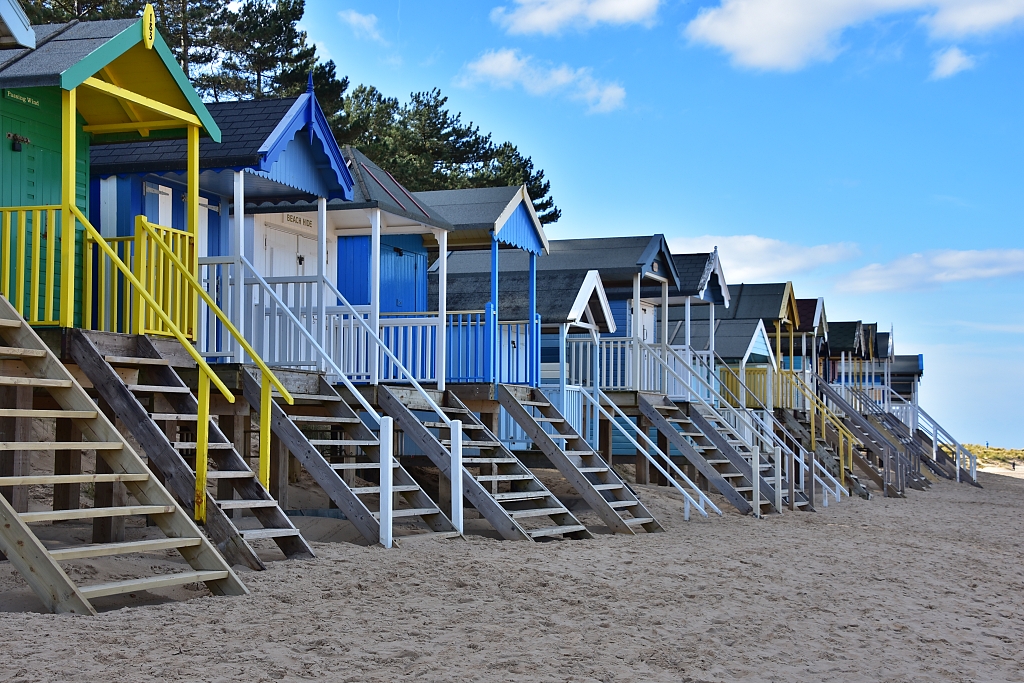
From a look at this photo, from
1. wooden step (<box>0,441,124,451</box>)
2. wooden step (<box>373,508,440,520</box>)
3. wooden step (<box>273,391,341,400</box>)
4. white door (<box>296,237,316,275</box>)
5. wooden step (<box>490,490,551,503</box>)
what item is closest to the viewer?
wooden step (<box>0,441,124,451</box>)

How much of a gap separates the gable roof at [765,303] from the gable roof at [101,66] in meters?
20.8

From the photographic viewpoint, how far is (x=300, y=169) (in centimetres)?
1375

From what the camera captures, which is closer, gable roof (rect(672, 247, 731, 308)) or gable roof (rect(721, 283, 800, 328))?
gable roof (rect(672, 247, 731, 308))

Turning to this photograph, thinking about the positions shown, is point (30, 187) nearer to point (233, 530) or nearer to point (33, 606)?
point (233, 530)

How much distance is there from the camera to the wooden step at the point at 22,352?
29.3 ft

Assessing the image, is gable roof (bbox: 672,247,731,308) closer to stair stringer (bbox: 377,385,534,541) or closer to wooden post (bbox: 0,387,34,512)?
stair stringer (bbox: 377,385,534,541)

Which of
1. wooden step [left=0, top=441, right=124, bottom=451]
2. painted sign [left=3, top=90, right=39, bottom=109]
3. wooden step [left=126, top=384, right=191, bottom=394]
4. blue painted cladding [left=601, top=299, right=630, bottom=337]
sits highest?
painted sign [left=3, top=90, right=39, bottom=109]

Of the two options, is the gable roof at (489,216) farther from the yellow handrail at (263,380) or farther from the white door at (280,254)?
the yellow handrail at (263,380)

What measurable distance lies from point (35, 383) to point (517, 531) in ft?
18.5

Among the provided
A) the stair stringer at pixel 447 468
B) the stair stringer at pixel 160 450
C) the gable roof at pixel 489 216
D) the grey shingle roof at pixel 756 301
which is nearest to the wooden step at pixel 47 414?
the stair stringer at pixel 160 450

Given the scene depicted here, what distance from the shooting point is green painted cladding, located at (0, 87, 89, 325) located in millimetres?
11492

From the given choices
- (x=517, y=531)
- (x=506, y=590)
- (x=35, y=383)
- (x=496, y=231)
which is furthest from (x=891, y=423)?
(x=35, y=383)

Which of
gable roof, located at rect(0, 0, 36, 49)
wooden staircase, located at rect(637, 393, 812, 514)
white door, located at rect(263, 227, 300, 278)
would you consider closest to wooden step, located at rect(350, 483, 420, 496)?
white door, located at rect(263, 227, 300, 278)

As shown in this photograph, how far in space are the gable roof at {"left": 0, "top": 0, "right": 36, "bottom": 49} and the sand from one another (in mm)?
4527
